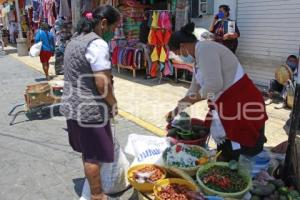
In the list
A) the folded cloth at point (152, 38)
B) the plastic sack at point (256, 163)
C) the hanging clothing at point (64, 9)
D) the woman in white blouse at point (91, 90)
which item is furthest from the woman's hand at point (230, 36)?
the hanging clothing at point (64, 9)

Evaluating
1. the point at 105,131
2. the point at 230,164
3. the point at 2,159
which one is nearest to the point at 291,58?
the point at 230,164

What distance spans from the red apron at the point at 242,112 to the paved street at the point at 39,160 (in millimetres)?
1348

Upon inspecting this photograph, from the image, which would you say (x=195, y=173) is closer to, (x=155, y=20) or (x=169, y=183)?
(x=169, y=183)

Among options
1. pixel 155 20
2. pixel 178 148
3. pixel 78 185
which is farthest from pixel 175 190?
pixel 155 20

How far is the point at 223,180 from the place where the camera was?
3.11 m

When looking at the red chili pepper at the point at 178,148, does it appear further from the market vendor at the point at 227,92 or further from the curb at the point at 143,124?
the curb at the point at 143,124

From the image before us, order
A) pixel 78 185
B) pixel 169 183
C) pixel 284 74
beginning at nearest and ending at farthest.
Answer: pixel 169 183 < pixel 78 185 < pixel 284 74

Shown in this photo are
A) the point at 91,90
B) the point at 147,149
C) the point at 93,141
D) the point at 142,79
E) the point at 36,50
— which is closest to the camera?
the point at 91,90

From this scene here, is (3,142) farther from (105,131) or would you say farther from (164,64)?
(164,64)

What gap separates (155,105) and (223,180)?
13.4ft

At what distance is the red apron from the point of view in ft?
10.2

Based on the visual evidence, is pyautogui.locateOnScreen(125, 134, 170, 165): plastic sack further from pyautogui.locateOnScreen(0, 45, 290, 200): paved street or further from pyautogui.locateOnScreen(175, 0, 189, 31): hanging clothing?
pyautogui.locateOnScreen(175, 0, 189, 31): hanging clothing

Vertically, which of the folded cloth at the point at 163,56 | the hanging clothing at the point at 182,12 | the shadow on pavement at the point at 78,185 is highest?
the hanging clothing at the point at 182,12

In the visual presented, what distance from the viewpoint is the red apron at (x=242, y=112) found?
3109 mm
